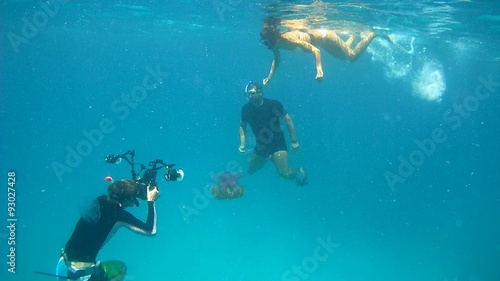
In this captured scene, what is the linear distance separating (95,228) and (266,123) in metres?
6.97

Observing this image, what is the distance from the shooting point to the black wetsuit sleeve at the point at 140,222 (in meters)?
6.26

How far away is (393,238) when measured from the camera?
1169 inches

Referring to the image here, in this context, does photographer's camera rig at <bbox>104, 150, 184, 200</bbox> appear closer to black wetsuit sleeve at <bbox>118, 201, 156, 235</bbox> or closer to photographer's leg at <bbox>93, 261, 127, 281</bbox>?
black wetsuit sleeve at <bbox>118, 201, 156, 235</bbox>

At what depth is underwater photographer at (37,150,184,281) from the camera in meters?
6.03

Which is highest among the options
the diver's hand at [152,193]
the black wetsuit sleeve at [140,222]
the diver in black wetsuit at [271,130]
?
the diver's hand at [152,193]

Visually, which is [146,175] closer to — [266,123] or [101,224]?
[101,224]

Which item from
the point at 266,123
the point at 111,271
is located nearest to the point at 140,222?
the point at 111,271

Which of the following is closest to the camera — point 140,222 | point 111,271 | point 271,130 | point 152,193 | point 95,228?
point 95,228

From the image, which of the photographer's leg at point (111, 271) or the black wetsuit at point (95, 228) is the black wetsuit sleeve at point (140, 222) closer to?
the black wetsuit at point (95, 228)

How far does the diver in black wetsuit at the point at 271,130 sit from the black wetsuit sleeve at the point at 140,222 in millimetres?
5770

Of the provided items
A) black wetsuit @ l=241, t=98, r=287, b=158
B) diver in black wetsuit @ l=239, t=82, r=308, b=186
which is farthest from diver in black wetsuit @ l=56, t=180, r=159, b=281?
black wetsuit @ l=241, t=98, r=287, b=158

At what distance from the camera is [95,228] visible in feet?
19.8

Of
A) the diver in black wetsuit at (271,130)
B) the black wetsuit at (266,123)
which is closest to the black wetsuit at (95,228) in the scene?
the diver in black wetsuit at (271,130)

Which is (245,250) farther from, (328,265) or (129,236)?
(129,236)
